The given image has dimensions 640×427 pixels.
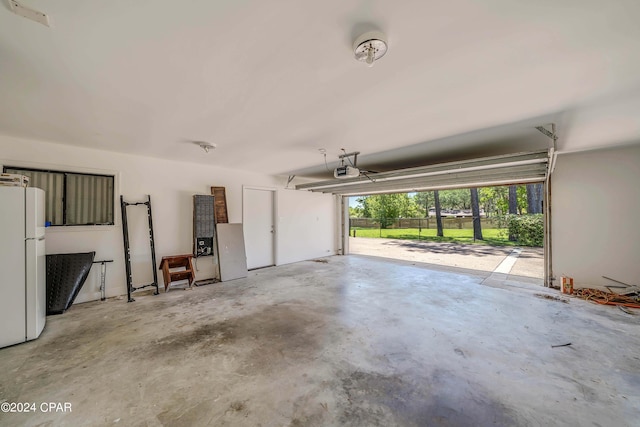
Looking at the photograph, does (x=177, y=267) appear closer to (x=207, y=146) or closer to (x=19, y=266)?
(x=19, y=266)

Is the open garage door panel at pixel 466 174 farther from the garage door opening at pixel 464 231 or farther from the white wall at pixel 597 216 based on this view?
the garage door opening at pixel 464 231

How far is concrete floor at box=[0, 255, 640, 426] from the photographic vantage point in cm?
168

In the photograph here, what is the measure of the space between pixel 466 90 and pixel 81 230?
562cm

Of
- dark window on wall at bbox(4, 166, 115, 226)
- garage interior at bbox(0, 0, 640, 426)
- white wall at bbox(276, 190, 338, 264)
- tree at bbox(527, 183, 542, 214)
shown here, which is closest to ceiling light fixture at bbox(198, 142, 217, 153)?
garage interior at bbox(0, 0, 640, 426)

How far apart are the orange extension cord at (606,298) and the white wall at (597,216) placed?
0.20 metres

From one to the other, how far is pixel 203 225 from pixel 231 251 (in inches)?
32.6

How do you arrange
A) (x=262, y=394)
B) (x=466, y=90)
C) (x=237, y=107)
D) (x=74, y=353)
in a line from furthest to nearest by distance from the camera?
(x=237, y=107)
(x=74, y=353)
(x=466, y=90)
(x=262, y=394)

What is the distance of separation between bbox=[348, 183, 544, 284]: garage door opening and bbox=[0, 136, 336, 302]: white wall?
521 centimetres

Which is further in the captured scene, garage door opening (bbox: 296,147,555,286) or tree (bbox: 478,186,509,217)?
tree (bbox: 478,186,509,217)

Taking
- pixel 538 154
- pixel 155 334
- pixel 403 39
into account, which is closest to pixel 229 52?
pixel 403 39

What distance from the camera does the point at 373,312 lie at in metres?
3.40

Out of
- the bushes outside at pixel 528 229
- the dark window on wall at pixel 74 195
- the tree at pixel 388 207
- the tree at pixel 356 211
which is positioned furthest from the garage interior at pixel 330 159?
the tree at pixel 356 211

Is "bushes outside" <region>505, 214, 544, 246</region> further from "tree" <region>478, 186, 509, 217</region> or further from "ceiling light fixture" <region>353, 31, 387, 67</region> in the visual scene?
"ceiling light fixture" <region>353, 31, 387, 67</region>

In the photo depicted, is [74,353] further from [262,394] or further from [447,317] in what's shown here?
[447,317]
